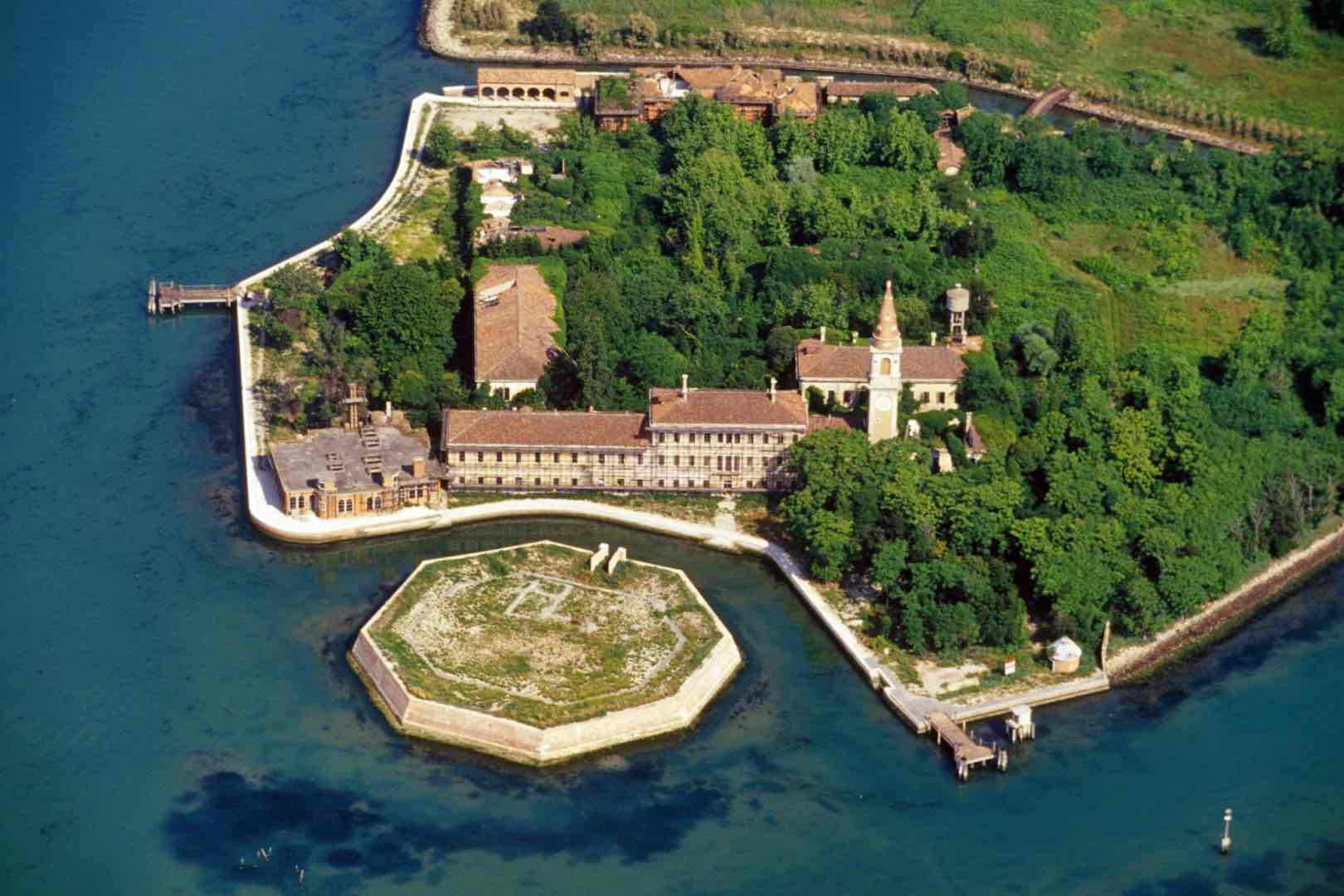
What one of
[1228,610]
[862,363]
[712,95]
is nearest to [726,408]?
[862,363]

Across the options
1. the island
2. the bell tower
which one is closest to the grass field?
the island

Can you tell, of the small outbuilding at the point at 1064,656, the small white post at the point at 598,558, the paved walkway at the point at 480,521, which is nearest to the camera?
the small outbuilding at the point at 1064,656

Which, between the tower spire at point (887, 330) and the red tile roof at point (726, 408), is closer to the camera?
the red tile roof at point (726, 408)

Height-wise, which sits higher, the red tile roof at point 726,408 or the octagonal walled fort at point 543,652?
the red tile roof at point 726,408

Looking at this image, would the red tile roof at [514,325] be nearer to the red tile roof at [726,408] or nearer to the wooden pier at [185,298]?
the red tile roof at [726,408]

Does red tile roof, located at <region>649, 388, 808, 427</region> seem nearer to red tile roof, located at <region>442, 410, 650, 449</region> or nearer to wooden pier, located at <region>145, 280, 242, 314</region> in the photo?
red tile roof, located at <region>442, 410, 650, 449</region>

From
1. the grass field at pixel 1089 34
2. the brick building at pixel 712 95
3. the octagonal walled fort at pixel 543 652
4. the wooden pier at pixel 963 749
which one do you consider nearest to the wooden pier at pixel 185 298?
the brick building at pixel 712 95

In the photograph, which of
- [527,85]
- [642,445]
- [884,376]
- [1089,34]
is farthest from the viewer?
[1089,34]

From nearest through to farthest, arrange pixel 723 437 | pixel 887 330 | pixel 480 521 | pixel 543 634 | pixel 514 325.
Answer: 1. pixel 543 634
2. pixel 480 521
3. pixel 723 437
4. pixel 887 330
5. pixel 514 325

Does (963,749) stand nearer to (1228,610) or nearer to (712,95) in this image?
(1228,610)
